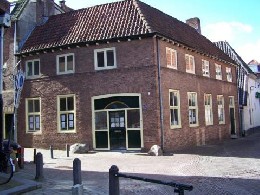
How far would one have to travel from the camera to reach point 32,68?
20.8m

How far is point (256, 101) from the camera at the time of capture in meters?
38.2

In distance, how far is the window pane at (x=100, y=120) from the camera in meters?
18.2

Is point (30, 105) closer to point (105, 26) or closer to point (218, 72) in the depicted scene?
point (105, 26)

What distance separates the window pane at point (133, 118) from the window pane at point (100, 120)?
4.81 ft

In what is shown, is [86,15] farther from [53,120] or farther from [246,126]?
[246,126]

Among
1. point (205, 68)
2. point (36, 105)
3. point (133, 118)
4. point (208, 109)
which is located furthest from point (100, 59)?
point (208, 109)

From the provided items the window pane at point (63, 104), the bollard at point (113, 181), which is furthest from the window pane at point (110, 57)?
the bollard at point (113, 181)

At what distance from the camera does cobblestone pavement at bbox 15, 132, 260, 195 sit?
Result: 29.4ft

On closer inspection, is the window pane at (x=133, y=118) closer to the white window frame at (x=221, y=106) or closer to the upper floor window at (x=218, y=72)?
the white window frame at (x=221, y=106)

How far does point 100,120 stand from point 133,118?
2.05 m

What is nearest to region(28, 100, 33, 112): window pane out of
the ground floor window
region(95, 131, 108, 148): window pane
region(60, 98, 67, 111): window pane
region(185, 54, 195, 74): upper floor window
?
region(60, 98, 67, 111): window pane

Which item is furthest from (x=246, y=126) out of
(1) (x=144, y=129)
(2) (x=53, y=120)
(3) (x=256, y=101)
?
(2) (x=53, y=120)

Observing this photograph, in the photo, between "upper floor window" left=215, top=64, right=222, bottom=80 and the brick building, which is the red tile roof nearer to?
the brick building

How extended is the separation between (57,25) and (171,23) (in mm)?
7777
